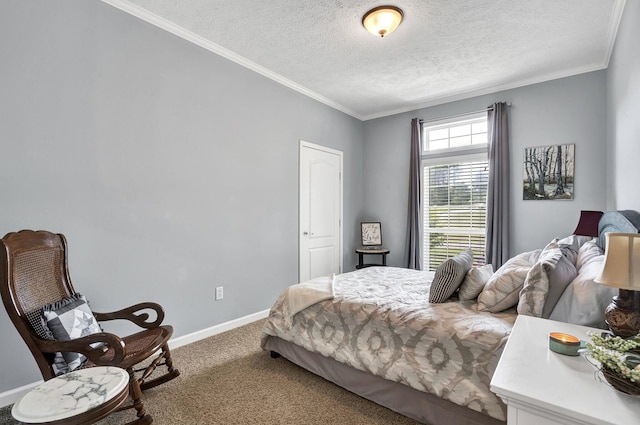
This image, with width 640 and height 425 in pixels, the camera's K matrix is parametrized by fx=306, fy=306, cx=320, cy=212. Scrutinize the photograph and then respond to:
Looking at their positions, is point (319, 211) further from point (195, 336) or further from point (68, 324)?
point (68, 324)

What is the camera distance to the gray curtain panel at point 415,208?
454 centimetres

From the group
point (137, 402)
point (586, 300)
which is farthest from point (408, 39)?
point (137, 402)

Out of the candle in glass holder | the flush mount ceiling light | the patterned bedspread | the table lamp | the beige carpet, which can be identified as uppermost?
the flush mount ceiling light

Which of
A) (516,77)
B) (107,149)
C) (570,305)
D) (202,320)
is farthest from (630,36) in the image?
(202,320)

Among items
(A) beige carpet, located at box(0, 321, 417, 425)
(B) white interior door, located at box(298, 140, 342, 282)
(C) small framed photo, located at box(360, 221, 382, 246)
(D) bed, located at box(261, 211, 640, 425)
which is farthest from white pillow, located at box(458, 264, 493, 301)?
(C) small framed photo, located at box(360, 221, 382, 246)

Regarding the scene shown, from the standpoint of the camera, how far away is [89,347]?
1.58 metres

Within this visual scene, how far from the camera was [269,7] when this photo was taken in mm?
2455

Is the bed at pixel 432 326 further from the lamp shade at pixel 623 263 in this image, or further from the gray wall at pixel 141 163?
the gray wall at pixel 141 163

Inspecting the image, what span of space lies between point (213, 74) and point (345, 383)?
300cm

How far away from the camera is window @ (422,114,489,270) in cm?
415

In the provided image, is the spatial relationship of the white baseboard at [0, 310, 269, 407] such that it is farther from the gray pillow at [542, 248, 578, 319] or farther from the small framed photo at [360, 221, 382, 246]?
the gray pillow at [542, 248, 578, 319]

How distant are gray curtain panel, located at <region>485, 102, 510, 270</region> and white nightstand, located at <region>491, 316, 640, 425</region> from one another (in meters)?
3.01

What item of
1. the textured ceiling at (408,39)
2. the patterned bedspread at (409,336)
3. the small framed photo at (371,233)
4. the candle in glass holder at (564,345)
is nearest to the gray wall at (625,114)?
the textured ceiling at (408,39)

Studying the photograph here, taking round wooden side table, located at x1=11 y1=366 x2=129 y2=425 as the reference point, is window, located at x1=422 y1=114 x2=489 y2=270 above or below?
above
